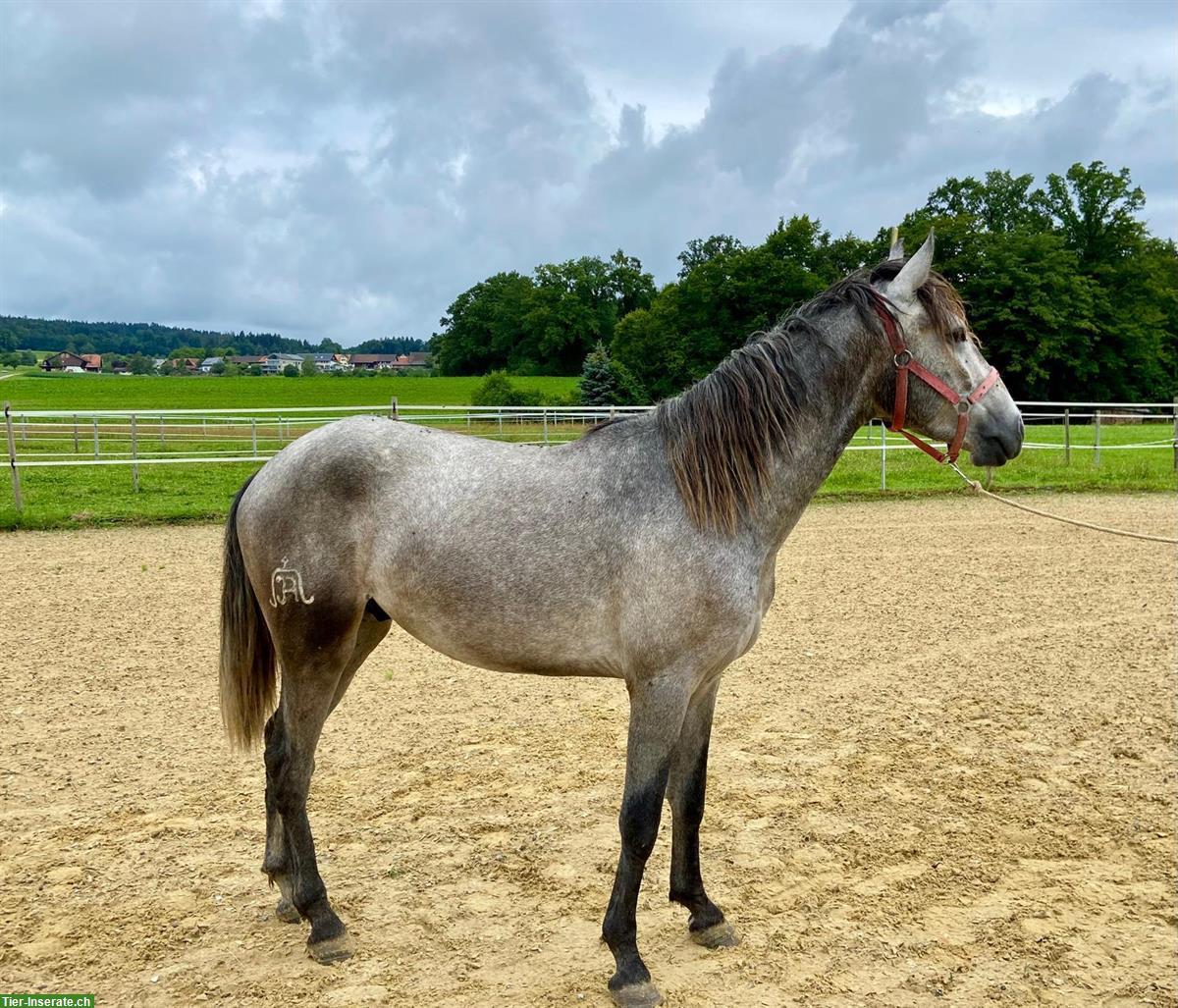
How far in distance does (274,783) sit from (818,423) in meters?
2.57

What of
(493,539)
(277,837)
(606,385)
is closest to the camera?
(493,539)

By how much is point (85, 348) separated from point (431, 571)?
294 ft

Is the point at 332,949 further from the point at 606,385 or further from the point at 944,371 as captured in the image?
the point at 606,385

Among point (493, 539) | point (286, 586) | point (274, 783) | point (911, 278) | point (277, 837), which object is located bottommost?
point (277, 837)

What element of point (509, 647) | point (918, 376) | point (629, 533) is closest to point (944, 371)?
point (918, 376)

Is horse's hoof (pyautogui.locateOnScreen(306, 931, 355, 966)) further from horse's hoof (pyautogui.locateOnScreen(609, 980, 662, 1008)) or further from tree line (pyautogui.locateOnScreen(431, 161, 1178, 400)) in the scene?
tree line (pyautogui.locateOnScreen(431, 161, 1178, 400))

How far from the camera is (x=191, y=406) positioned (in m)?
37.8

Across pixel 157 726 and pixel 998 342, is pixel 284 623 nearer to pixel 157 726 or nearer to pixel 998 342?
pixel 157 726

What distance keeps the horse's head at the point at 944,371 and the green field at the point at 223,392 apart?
34923 millimetres

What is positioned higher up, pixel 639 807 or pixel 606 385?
pixel 606 385

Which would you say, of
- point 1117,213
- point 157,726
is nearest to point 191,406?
point 157,726

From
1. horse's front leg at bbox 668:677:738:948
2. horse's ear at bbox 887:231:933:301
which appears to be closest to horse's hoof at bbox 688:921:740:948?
horse's front leg at bbox 668:677:738:948

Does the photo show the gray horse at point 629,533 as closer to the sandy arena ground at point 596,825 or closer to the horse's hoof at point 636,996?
the horse's hoof at point 636,996

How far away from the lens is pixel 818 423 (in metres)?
2.93
